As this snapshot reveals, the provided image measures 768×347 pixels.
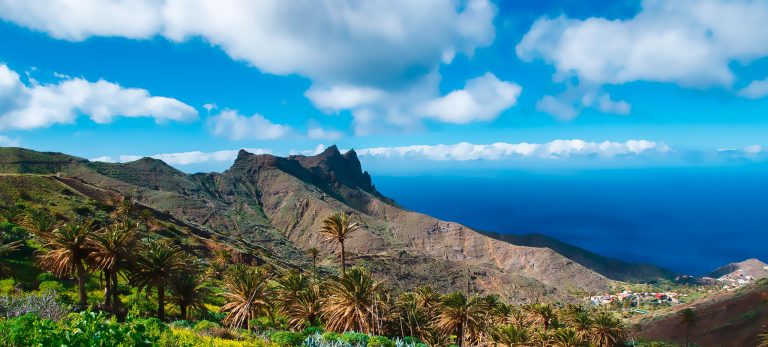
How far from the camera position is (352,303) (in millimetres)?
33531

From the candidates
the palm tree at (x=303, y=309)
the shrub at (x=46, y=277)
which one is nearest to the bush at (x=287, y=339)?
the palm tree at (x=303, y=309)

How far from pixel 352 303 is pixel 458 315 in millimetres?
13021

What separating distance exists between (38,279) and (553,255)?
20047 centimetres

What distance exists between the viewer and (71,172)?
543ft

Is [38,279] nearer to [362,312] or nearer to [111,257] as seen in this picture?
[111,257]

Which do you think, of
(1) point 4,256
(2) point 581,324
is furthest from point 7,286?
(2) point 581,324

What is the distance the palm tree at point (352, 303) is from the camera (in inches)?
1318

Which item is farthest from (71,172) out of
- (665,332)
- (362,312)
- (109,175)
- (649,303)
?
(649,303)

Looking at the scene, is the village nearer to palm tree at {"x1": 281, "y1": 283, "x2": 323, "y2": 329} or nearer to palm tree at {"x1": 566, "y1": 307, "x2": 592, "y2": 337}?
palm tree at {"x1": 566, "y1": 307, "x2": 592, "y2": 337}

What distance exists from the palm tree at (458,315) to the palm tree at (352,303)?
380 inches

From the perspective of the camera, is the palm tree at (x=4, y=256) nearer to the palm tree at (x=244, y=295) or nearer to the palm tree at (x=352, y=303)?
the palm tree at (x=244, y=295)

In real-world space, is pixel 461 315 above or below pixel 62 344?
below

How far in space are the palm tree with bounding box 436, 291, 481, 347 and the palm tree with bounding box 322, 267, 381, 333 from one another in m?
9.66

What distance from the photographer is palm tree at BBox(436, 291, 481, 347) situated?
134 feet
